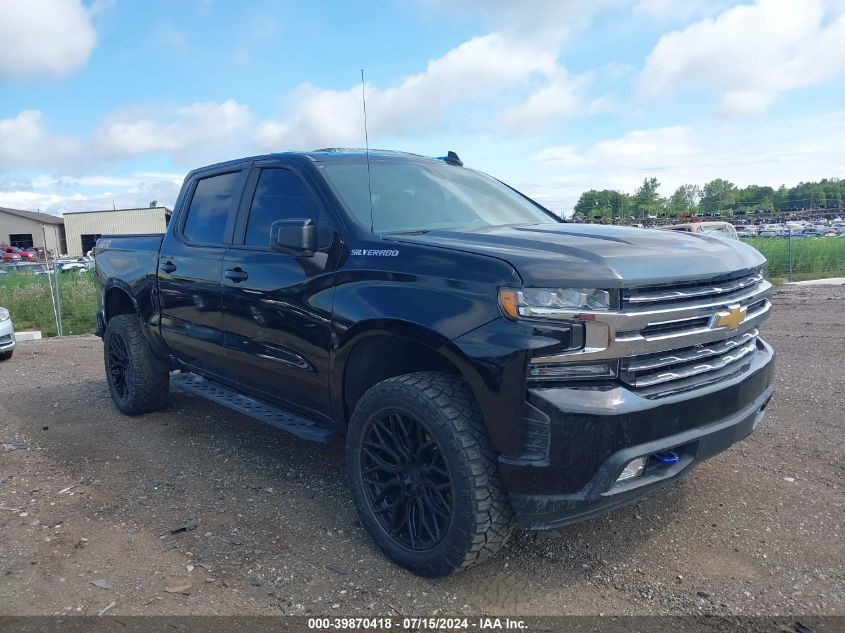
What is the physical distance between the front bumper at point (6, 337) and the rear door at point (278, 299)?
6.53m

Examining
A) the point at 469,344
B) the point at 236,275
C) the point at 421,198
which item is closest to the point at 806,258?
the point at 421,198

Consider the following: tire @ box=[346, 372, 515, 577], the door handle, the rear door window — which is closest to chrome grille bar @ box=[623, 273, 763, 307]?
tire @ box=[346, 372, 515, 577]

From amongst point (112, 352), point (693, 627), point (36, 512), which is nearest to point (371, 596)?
point (693, 627)

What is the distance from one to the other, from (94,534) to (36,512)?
584 millimetres

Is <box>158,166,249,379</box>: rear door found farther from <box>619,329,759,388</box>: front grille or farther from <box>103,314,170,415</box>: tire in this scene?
<box>619,329,759,388</box>: front grille

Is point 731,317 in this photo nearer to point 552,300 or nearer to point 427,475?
point 552,300

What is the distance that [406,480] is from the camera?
309 cm

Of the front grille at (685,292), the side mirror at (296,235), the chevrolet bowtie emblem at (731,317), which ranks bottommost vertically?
the chevrolet bowtie emblem at (731,317)

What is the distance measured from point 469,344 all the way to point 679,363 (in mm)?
912

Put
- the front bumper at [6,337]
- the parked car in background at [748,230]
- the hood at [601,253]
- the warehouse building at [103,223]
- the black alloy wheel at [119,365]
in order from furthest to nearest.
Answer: the warehouse building at [103,223] < the parked car in background at [748,230] < the front bumper at [6,337] < the black alloy wheel at [119,365] < the hood at [601,253]

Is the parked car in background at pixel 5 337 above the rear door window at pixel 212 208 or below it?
below

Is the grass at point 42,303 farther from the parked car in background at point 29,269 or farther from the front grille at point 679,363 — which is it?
the front grille at point 679,363

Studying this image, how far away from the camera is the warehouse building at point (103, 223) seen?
172 feet

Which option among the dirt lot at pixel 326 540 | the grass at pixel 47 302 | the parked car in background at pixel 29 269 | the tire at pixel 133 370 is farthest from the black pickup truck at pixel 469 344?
the parked car in background at pixel 29 269
